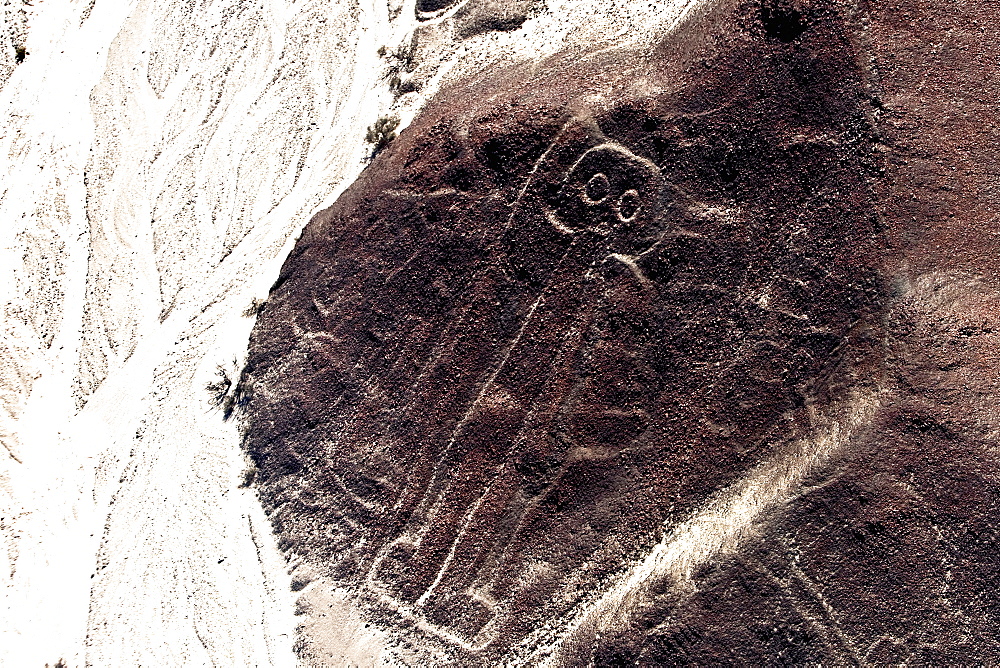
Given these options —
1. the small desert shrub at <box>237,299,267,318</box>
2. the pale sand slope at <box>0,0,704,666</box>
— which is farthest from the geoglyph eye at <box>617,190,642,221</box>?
the small desert shrub at <box>237,299,267,318</box>

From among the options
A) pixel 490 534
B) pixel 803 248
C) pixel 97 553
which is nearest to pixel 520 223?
pixel 803 248

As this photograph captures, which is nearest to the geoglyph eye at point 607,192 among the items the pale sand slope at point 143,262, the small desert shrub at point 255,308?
the pale sand slope at point 143,262

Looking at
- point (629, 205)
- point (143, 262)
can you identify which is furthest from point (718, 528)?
point (143, 262)

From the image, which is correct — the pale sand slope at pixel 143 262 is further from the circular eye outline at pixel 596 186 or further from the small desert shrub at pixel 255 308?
the circular eye outline at pixel 596 186

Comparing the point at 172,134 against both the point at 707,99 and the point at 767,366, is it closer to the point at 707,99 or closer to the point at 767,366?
the point at 707,99

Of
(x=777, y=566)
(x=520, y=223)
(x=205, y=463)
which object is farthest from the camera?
(x=205, y=463)
